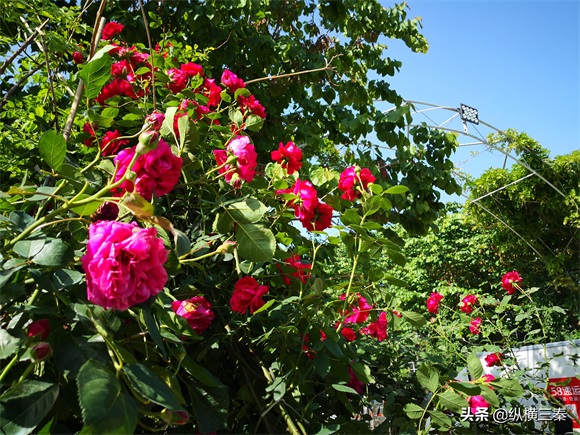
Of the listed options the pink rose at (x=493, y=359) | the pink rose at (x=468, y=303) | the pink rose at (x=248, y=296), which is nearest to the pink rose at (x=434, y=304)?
the pink rose at (x=468, y=303)

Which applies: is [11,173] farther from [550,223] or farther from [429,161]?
[550,223]

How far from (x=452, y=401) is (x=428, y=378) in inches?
2.6

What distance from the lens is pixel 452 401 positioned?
1.17 metres

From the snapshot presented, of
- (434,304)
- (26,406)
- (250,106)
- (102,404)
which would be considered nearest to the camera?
(102,404)

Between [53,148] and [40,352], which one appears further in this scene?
[53,148]

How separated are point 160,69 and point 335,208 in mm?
804

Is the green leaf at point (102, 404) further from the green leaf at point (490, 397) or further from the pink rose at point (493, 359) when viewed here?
the pink rose at point (493, 359)

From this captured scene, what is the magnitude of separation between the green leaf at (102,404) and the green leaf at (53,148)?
373mm

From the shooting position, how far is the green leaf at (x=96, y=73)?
94 centimetres

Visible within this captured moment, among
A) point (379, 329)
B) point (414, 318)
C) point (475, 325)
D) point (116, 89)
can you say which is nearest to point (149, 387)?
point (414, 318)

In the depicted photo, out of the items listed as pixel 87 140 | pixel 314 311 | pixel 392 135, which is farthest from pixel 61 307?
pixel 392 135

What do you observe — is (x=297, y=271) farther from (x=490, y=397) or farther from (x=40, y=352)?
(x=40, y=352)

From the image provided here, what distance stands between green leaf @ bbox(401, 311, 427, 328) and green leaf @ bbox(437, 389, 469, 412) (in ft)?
0.60

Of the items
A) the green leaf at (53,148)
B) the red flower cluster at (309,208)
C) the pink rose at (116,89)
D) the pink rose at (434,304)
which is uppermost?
the pink rose at (116,89)
